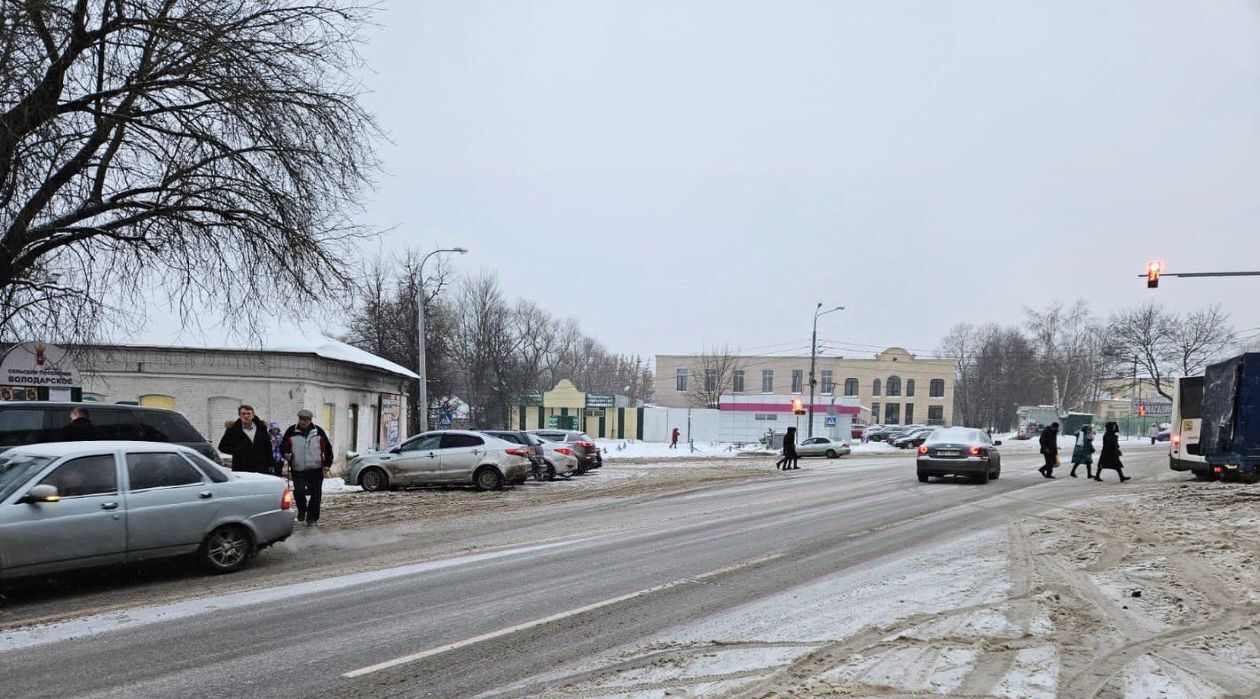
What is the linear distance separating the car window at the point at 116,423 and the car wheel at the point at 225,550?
4.76m

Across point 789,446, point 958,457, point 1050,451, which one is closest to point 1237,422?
point 958,457

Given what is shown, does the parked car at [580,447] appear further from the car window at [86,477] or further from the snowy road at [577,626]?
the car window at [86,477]

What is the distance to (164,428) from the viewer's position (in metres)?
13.7

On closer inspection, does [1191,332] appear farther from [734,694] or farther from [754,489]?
[734,694]

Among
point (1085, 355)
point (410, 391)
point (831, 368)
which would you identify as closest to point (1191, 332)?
point (1085, 355)

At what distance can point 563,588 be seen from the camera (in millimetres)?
8531

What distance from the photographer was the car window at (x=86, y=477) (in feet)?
27.4

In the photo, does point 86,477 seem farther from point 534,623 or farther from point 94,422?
point 94,422

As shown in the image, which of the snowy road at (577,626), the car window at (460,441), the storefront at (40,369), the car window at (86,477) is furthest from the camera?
the car window at (460,441)

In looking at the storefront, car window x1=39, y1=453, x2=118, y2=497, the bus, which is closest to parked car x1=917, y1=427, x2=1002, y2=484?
the bus

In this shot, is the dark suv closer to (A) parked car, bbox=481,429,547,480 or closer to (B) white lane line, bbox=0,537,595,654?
(B) white lane line, bbox=0,537,595,654

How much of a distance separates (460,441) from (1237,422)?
56.1 ft

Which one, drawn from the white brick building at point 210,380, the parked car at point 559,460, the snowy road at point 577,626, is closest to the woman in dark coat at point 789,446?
the parked car at point 559,460

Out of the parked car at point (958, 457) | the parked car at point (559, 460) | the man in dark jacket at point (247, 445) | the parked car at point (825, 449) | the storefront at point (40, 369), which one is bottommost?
the parked car at point (825, 449)
